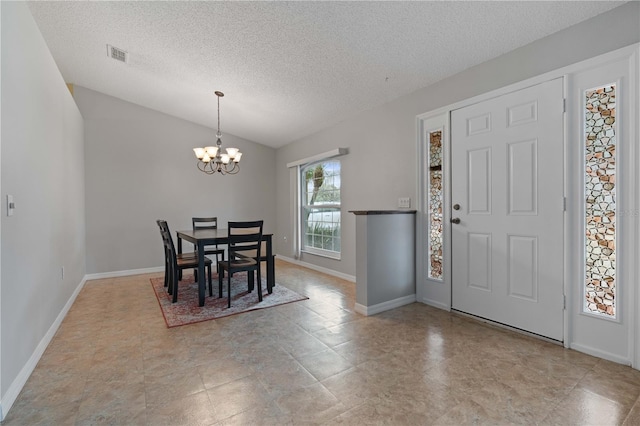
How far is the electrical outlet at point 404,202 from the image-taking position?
3535 millimetres

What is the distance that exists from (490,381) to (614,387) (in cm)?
69

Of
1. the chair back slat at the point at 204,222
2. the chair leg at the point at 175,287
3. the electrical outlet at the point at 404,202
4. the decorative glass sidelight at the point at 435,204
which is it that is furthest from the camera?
the chair back slat at the point at 204,222

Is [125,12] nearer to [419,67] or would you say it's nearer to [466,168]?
[419,67]

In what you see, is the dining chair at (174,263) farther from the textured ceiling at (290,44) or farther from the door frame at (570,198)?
the door frame at (570,198)

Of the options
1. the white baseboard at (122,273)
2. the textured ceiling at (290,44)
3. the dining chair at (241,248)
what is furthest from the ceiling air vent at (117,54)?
the white baseboard at (122,273)

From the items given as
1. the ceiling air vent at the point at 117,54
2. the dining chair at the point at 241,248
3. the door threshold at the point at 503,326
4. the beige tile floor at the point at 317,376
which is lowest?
the beige tile floor at the point at 317,376

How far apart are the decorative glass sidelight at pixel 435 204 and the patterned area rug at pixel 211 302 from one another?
1.52m

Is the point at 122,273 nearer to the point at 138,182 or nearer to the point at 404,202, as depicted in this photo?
the point at 138,182

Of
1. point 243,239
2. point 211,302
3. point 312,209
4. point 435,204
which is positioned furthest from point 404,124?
point 211,302

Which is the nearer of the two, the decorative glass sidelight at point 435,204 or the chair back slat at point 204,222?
the decorative glass sidelight at point 435,204

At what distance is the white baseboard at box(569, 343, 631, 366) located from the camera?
2.04 meters

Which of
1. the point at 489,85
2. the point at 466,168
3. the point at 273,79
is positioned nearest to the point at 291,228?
the point at 273,79

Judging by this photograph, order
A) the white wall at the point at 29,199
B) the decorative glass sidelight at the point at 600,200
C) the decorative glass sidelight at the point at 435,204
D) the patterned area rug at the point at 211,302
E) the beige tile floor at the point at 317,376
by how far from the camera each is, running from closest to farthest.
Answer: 1. the beige tile floor at the point at 317,376
2. the white wall at the point at 29,199
3. the decorative glass sidelight at the point at 600,200
4. the patterned area rug at the point at 211,302
5. the decorative glass sidelight at the point at 435,204

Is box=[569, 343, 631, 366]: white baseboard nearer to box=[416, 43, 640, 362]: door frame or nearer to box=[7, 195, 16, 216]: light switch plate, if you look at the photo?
box=[416, 43, 640, 362]: door frame
